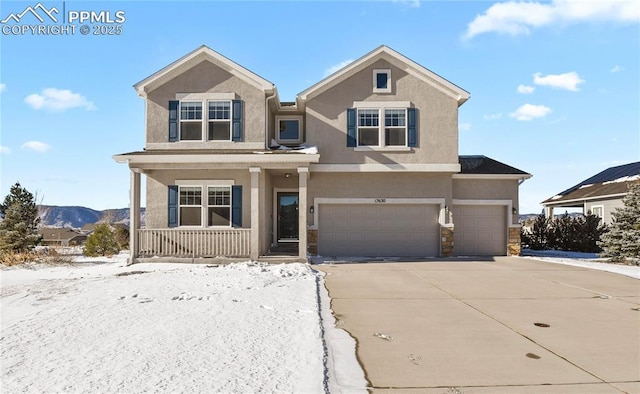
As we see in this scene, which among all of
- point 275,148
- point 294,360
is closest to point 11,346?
point 294,360

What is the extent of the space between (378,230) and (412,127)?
4043 millimetres

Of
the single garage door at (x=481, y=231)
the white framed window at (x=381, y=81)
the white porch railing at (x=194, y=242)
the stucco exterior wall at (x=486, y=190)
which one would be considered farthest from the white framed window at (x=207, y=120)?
the single garage door at (x=481, y=231)

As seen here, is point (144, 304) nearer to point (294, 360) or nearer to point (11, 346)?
point (11, 346)

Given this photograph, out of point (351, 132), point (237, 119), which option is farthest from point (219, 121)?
point (351, 132)

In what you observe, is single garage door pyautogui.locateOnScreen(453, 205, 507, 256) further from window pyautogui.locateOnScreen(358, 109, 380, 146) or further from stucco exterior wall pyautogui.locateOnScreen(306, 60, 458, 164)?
window pyautogui.locateOnScreen(358, 109, 380, 146)

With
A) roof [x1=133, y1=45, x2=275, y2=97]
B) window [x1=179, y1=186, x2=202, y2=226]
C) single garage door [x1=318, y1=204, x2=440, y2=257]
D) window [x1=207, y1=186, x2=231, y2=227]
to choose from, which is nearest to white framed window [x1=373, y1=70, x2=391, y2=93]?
roof [x1=133, y1=45, x2=275, y2=97]

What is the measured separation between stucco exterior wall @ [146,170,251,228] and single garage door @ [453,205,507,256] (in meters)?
8.18

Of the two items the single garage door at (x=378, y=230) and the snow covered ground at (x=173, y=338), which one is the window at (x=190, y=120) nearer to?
the single garage door at (x=378, y=230)

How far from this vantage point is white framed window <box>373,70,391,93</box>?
46.9 feet

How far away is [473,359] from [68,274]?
10.4m

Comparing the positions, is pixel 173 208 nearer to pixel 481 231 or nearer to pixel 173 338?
pixel 173 338

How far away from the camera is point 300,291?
7.80m

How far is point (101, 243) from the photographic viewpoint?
15812mm

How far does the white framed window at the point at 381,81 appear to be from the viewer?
1430cm
